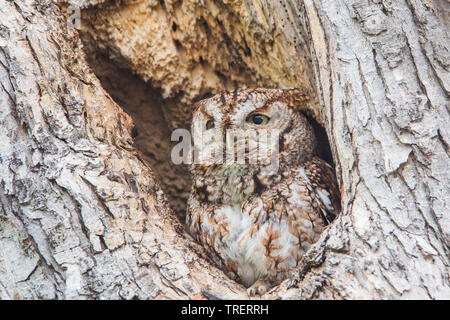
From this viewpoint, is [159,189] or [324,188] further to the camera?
[324,188]

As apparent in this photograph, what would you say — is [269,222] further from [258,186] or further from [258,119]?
[258,119]

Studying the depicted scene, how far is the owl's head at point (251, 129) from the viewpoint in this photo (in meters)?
2.06

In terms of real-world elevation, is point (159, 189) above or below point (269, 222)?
above

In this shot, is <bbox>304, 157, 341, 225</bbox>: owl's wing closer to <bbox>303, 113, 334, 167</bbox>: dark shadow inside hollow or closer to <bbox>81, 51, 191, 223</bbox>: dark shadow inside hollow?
<bbox>303, 113, 334, 167</bbox>: dark shadow inside hollow

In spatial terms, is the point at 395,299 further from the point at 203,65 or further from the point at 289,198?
the point at 203,65

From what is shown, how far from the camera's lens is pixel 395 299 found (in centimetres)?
136

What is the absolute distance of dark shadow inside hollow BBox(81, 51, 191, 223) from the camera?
2678 mm

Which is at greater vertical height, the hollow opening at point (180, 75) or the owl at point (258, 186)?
the hollow opening at point (180, 75)

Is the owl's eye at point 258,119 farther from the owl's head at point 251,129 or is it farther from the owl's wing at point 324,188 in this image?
the owl's wing at point 324,188

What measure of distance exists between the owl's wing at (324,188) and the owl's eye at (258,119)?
32cm

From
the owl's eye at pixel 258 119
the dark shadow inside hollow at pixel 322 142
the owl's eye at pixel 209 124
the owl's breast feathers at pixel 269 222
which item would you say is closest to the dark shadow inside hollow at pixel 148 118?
the owl's eye at pixel 209 124

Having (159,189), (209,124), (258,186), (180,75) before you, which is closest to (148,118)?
(180,75)

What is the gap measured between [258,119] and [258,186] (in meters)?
0.32

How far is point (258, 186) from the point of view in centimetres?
210
